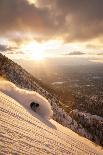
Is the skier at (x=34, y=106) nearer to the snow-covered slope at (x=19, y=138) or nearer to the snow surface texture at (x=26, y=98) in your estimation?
the snow surface texture at (x=26, y=98)

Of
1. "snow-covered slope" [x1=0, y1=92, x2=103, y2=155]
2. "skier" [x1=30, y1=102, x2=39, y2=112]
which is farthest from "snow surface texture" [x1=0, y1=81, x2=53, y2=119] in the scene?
"snow-covered slope" [x1=0, y1=92, x2=103, y2=155]

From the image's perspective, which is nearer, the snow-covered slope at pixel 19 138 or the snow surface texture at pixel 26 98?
the snow-covered slope at pixel 19 138

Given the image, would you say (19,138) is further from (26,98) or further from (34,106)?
(26,98)

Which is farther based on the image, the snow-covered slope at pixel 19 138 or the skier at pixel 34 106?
Answer: the skier at pixel 34 106

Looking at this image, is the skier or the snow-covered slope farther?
the skier

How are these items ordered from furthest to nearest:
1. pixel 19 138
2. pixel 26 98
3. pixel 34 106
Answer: pixel 26 98
pixel 34 106
pixel 19 138

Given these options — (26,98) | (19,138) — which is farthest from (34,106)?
(19,138)

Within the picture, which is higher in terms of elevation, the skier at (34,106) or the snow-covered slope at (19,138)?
the skier at (34,106)

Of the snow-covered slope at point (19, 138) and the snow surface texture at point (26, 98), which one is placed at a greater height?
the snow surface texture at point (26, 98)

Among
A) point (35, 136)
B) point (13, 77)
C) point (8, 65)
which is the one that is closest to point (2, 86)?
point (35, 136)

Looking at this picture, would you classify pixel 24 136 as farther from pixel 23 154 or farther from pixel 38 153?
pixel 23 154

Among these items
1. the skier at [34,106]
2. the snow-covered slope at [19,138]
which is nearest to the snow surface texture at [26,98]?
the skier at [34,106]

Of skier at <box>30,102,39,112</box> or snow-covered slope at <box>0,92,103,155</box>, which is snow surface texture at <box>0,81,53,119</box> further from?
snow-covered slope at <box>0,92,103,155</box>
